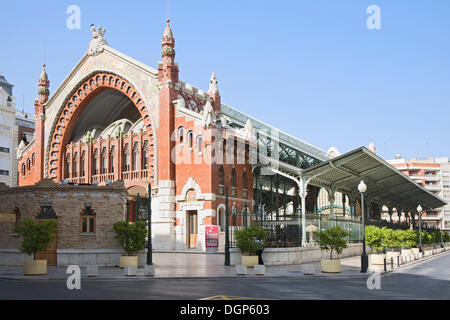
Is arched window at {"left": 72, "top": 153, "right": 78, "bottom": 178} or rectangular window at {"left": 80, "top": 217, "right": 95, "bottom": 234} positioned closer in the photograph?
rectangular window at {"left": 80, "top": 217, "right": 95, "bottom": 234}

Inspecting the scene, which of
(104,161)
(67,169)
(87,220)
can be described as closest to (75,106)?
(67,169)

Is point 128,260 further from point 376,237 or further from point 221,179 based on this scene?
point 221,179

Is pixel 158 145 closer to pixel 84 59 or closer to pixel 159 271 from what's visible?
pixel 84 59

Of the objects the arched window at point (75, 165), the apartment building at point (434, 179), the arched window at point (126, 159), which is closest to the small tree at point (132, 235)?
the arched window at point (126, 159)

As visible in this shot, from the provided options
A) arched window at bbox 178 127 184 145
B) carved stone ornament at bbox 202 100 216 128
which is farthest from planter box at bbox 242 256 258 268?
arched window at bbox 178 127 184 145

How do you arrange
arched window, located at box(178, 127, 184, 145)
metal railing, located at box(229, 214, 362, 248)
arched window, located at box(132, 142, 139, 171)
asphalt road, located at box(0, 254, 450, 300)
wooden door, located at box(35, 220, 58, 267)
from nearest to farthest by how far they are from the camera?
asphalt road, located at box(0, 254, 450, 300) → wooden door, located at box(35, 220, 58, 267) → metal railing, located at box(229, 214, 362, 248) → arched window, located at box(178, 127, 184, 145) → arched window, located at box(132, 142, 139, 171)

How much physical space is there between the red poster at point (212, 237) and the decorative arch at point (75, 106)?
560 inches

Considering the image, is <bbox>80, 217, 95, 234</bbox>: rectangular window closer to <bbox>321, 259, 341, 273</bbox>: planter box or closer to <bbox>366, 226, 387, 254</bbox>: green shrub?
<bbox>321, 259, 341, 273</bbox>: planter box

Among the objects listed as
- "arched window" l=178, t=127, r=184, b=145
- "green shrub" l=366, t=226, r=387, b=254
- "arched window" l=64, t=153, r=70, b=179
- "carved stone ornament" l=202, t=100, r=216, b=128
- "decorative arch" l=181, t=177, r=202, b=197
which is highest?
"carved stone ornament" l=202, t=100, r=216, b=128

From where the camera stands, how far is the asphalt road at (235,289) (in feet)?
56.3

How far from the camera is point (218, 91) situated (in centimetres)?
5728

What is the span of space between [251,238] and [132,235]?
6997 mm

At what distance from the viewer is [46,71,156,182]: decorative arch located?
53531 mm

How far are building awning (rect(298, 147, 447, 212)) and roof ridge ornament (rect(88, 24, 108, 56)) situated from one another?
86.6ft
